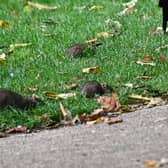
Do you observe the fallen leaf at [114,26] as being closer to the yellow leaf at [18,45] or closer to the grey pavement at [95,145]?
the yellow leaf at [18,45]

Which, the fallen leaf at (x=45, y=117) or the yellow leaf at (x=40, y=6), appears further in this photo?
the yellow leaf at (x=40, y=6)

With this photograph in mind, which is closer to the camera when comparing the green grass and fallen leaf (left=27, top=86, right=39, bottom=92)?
the green grass

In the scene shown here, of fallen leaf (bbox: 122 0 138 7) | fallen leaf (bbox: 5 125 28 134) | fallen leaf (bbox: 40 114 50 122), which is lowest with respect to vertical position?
fallen leaf (bbox: 5 125 28 134)

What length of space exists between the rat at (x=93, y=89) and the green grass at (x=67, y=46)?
0.26 ft

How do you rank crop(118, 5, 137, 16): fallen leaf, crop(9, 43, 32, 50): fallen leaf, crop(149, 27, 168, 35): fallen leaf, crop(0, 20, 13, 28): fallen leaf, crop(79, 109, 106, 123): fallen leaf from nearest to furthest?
crop(79, 109, 106, 123): fallen leaf → crop(9, 43, 32, 50): fallen leaf → crop(149, 27, 168, 35): fallen leaf → crop(0, 20, 13, 28): fallen leaf → crop(118, 5, 137, 16): fallen leaf

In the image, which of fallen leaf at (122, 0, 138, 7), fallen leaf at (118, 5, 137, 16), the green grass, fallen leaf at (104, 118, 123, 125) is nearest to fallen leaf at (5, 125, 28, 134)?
the green grass

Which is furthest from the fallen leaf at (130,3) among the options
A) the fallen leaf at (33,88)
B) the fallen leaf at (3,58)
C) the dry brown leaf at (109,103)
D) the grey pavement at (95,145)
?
the grey pavement at (95,145)

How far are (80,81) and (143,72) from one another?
712 mm

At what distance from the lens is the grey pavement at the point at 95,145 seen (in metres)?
4.81

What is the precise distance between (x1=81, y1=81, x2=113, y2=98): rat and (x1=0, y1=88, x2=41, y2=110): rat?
0.57m

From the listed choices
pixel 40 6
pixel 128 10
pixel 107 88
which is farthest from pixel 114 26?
pixel 107 88

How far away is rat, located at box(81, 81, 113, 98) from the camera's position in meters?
7.04

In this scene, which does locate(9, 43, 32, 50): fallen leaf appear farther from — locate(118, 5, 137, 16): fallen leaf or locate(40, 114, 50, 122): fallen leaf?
locate(40, 114, 50, 122): fallen leaf

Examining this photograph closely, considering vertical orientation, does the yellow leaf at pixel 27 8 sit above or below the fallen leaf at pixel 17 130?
above
